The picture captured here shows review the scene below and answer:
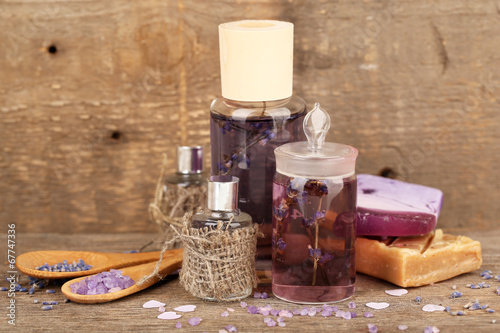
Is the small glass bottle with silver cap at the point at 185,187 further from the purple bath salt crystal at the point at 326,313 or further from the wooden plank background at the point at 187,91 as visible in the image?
the purple bath salt crystal at the point at 326,313

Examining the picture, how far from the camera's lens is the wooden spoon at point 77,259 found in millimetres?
794

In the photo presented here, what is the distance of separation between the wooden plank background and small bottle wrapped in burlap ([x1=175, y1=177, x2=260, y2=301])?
33cm

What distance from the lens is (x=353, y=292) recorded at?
2.48 ft

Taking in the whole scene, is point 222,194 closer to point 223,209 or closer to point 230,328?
point 223,209

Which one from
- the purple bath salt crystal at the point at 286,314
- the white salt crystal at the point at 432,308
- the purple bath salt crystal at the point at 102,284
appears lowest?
the white salt crystal at the point at 432,308

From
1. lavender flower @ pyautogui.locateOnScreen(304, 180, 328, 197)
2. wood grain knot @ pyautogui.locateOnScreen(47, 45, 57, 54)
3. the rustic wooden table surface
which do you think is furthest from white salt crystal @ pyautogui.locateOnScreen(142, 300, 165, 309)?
wood grain knot @ pyautogui.locateOnScreen(47, 45, 57, 54)

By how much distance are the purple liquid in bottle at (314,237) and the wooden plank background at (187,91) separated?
326 mm

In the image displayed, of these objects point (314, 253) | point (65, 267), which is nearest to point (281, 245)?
point (314, 253)

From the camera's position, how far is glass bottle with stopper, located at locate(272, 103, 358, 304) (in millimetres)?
713

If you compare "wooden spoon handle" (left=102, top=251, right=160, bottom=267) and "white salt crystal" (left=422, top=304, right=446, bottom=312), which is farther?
"wooden spoon handle" (left=102, top=251, right=160, bottom=267)

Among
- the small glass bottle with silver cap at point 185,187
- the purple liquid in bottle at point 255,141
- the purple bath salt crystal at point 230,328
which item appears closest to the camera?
the purple bath salt crystal at point 230,328

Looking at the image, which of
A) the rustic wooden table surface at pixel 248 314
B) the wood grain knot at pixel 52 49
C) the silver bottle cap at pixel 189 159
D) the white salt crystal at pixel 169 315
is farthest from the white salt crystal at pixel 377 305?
the wood grain knot at pixel 52 49

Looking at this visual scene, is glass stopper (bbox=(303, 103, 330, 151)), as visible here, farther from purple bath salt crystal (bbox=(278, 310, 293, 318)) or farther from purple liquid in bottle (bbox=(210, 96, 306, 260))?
purple bath salt crystal (bbox=(278, 310, 293, 318))

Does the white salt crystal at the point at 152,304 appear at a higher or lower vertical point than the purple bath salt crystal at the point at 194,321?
lower
